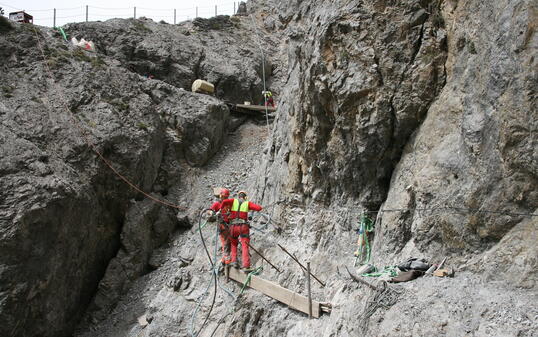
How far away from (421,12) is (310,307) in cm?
641

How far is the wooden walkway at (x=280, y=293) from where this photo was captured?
28.0ft

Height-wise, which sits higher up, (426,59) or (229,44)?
(229,44)

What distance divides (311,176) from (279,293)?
3.39 m

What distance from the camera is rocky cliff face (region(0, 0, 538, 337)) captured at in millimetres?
6262

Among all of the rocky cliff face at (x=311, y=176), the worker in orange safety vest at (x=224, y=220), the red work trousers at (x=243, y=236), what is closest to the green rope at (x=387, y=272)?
the rocky cliff face at (x=311, y=176)

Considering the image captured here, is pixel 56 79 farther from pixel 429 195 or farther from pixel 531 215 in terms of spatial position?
pixel 531 215

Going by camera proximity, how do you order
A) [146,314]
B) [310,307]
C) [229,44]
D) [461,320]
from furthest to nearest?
[229,44]
[146,314]
[310,307]
[461,320]

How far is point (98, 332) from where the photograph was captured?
14.4 m

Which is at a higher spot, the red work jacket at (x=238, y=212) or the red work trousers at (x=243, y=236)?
the red work jacket at (x=238, y=212)

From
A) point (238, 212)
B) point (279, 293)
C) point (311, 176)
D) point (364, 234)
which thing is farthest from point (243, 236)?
point (364, 234)

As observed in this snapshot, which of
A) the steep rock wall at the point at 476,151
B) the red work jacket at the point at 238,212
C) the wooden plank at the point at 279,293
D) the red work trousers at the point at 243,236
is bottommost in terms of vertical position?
the wooden plank at the point at 279,293

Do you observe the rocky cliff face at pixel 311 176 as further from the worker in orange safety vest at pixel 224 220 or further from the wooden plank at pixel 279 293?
the worker in orange safety vest at pixel 224 220

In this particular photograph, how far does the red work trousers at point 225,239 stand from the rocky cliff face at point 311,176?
1205mm

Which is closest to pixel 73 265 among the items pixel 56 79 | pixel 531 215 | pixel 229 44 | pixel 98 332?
pixel 98 332
